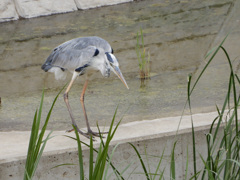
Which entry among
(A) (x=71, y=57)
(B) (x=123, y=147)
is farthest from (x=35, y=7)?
(B) (x=123, y=147)

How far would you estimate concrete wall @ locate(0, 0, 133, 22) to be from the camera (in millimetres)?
9906

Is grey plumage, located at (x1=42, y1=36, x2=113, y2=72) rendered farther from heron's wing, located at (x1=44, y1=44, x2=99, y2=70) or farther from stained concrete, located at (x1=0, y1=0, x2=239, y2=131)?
stained concrete, located at (x1=0, y1=0, x2=239, y2=131)

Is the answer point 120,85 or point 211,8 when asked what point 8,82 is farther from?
point 211,8

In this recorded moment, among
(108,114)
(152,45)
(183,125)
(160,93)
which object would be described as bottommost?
(183,125)

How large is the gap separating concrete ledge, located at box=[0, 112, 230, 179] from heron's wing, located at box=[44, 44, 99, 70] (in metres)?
0.73

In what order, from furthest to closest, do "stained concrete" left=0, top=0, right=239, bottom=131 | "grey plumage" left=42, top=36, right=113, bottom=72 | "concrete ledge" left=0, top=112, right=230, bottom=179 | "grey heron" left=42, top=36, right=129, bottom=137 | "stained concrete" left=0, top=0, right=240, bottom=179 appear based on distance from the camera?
1. "stained concrete" left=0, top=0, right=239, bottom=131
2. "grey plumage" left=42, top=36, right=113, bottom=72
3. "grey heron" left=42, top=36, right=129, bottom=137
4. "stained concrete" left=0, top=0, right=240, bottom=179
5. "concrete ledge" left=0, top=112, right=230, bottom=179

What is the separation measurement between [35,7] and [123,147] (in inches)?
261

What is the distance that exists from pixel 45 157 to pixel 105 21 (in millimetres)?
5969

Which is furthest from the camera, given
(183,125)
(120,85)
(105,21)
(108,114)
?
(105,21)

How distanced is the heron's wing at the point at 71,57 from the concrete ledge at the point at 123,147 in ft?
2.41

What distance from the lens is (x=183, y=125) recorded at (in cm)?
420

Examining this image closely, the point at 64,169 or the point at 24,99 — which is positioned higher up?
the point at 24,99

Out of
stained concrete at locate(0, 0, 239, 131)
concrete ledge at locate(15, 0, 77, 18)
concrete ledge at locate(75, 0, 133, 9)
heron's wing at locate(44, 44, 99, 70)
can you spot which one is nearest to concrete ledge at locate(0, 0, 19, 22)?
concrete ledge at locate(15, 0, 77, 18)

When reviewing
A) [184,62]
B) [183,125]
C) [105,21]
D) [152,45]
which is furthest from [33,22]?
[183,125]
